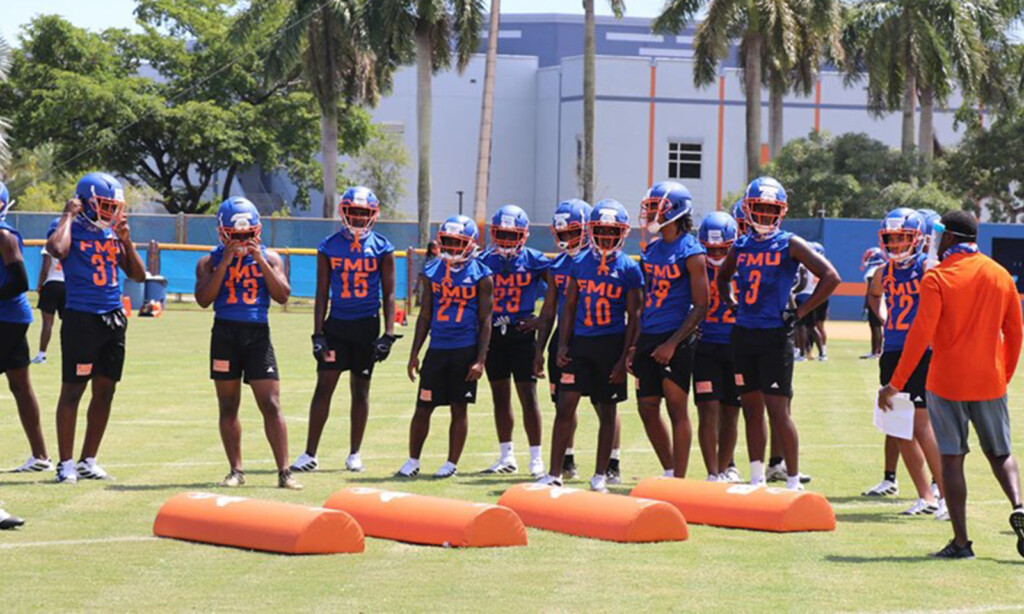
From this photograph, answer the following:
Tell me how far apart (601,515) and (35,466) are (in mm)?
5333

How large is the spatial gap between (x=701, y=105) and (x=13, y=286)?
65.1 meters

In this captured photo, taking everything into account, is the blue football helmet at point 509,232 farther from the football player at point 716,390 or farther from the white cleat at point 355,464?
the white cleat at point 355,464

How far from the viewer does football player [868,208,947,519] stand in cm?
1177

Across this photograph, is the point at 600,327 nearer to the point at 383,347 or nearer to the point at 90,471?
the point at 383,347

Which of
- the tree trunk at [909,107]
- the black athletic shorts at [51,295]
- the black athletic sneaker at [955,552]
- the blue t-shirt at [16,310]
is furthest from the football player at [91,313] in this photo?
the tree trunk at [909,107]

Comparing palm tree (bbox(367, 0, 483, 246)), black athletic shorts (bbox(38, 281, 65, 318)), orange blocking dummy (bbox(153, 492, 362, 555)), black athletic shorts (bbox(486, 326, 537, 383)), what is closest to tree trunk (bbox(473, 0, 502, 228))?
palm tree (bbox(367, 0, 483, 246))

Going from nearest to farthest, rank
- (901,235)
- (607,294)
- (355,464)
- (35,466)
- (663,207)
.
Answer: (901,235) < (663,207) < (607,294) < (35,466) < (355,464)


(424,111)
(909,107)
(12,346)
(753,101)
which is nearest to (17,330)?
(12,346)

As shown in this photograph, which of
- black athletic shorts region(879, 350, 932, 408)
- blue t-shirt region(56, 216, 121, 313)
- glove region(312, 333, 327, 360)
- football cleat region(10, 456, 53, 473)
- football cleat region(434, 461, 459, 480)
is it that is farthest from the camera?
glove region(312, 333, 327, 360)

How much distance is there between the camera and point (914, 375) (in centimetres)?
1179

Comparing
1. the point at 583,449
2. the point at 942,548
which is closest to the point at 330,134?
the point at 583,449

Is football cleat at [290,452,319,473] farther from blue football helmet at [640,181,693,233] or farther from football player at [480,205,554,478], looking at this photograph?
blue football helmet at [640,181,693,233]

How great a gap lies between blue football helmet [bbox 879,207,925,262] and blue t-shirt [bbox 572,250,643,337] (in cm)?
186

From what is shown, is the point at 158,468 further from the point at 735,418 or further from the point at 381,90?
the point at 381,90
